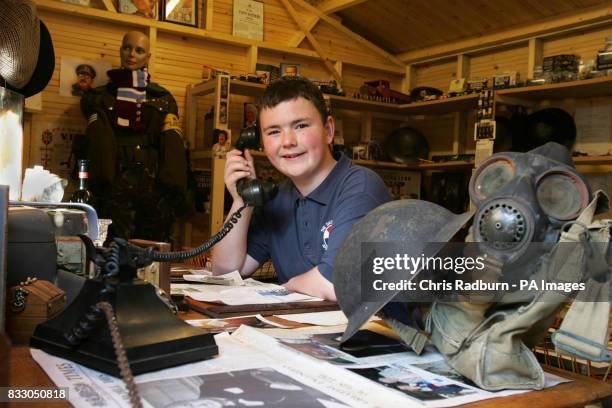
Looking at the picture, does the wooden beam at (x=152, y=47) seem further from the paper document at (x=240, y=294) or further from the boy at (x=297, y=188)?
the paper document at (x=240, y=294)

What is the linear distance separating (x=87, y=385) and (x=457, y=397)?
1.40 ft

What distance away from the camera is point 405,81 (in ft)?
17.7

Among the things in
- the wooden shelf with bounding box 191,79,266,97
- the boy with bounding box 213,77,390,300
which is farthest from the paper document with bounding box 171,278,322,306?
the wooden shelf with bounding box 191,79,266,97

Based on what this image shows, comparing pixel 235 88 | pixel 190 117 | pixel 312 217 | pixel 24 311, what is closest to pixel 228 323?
pixel 24 311

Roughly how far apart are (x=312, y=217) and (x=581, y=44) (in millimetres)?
3150

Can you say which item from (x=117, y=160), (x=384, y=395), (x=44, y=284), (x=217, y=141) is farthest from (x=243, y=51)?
(x=384, y=395)

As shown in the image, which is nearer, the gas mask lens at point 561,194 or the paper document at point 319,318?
the gas mask lens at point 561,194

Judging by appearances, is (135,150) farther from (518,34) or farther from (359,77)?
(518,34)

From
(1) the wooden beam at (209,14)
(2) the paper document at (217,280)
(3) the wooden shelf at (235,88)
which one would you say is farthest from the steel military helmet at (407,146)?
(2) the paper document at (217,280)

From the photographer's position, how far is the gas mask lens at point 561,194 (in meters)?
0.73

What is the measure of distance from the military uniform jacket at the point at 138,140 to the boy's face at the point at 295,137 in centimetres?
206

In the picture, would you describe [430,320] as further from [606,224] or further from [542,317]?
[606,224]

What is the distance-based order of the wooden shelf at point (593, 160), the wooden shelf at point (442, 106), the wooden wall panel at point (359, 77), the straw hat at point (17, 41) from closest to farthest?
the straw hat at point (17, 41), the wooden shelf at point (593, 160), the wooden shelf at point (442, 106), the wooden wall panel at point (359, 77)

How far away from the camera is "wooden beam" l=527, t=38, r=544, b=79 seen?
4.26m
